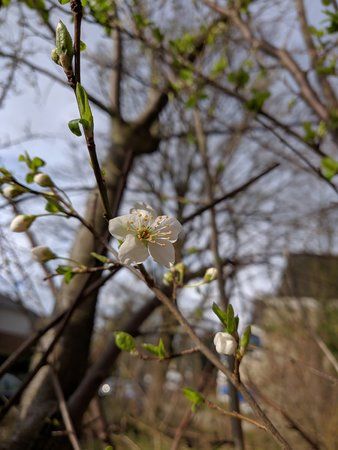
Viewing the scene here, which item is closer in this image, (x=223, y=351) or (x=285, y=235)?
(x=223, y=351)

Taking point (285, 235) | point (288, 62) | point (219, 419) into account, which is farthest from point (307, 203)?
point (288, 62)

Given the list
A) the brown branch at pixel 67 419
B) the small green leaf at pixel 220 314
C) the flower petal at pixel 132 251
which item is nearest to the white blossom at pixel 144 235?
the flower petal at pixel 132 251

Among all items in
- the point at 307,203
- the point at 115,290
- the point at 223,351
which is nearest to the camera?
the point at 223,351

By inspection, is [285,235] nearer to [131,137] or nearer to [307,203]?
[307,203]

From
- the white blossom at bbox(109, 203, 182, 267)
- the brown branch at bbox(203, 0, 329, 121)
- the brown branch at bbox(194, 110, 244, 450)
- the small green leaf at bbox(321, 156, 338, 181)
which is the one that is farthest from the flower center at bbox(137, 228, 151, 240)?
the brown branch at bbox(203, 0, 329, 121)

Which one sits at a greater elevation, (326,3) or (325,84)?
(325,84)

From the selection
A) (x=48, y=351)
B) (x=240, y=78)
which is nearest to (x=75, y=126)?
(x=48, y=351)

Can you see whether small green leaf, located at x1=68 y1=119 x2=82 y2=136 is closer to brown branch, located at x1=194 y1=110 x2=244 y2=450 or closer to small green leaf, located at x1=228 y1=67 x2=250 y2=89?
brown branch, located at x1=194 y1=110 x2=244 y2=450

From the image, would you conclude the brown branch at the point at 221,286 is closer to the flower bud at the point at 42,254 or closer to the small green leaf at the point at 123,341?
the small green leaf at the point at 123,341
